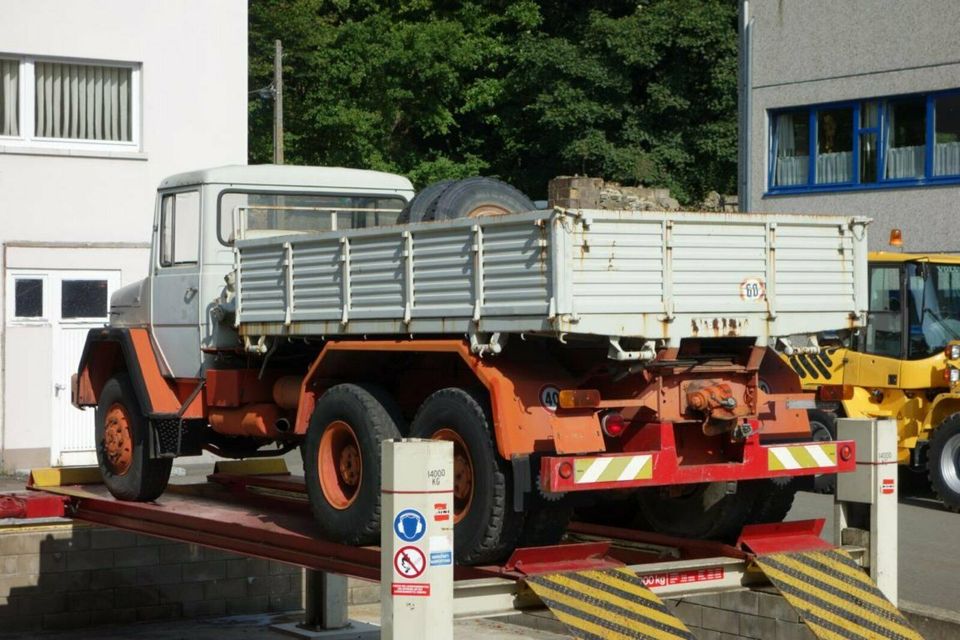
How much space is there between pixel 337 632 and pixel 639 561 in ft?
22.3

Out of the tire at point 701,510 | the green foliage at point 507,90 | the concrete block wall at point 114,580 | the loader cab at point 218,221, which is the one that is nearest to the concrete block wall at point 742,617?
the tire at point 701,510

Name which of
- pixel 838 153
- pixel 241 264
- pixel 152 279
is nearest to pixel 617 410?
pixel 241 264

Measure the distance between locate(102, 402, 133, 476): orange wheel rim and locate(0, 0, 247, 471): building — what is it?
33.4 ft

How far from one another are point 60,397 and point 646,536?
563 inches

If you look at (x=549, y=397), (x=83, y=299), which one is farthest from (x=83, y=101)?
(x=549, y=397)

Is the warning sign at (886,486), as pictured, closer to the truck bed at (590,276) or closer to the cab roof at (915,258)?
the truck bed at (590,276)

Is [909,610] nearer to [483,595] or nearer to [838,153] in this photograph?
[483,595]

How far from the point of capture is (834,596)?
936 centimetres

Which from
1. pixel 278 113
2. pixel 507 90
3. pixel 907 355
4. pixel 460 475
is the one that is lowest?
pixel 460 475

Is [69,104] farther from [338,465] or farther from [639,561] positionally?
[639,561]

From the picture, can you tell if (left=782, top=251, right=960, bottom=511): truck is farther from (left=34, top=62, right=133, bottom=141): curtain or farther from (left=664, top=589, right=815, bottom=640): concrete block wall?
(left=34, top=62, right=133, bottom=141): curtain

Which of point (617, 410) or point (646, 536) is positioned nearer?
point (617, 410)

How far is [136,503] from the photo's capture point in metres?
12.6

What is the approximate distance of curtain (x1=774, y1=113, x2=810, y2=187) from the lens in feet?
97.4
